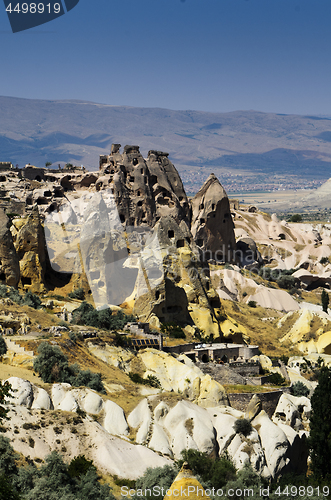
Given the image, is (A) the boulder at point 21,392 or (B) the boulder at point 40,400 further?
(B) the boulder at point 40,400

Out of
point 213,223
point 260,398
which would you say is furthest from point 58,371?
point 213,223

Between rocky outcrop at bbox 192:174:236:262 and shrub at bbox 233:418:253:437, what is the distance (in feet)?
164

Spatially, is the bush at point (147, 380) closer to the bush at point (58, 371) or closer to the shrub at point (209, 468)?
the bush at point (58, 371)

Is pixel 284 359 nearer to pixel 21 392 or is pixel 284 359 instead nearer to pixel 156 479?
pixel 156 479

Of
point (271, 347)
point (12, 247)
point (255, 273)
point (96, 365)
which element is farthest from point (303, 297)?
point (96, 365)

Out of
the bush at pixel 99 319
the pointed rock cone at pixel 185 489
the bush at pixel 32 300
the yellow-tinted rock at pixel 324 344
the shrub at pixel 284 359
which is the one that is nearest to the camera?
the pointed rock cone at pixel 185 489

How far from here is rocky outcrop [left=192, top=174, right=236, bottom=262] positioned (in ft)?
255

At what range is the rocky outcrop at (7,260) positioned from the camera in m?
40.0

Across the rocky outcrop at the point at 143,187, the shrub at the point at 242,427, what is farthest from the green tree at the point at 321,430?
the rocky outcrop at the point at 143,187

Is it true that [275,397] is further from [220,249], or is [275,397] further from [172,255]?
[220,249]

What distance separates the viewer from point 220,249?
7925 centimetres

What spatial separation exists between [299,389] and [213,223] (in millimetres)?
44572

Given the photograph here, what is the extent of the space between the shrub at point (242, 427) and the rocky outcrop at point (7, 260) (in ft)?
63.0

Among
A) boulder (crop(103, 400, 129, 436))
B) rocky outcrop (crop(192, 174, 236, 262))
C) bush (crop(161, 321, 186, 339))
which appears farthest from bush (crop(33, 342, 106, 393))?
rocky outcrop (crop(192, 174, 236, 262))
